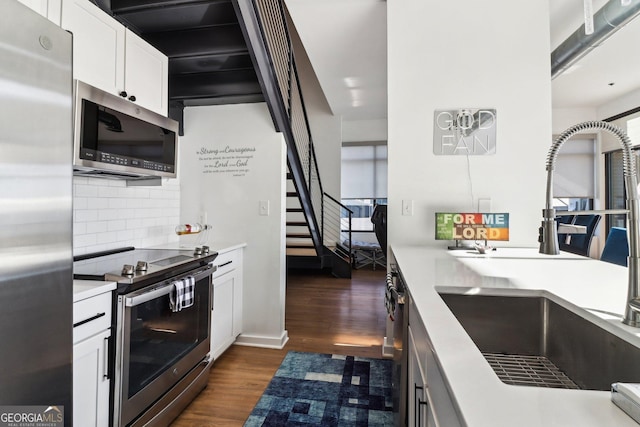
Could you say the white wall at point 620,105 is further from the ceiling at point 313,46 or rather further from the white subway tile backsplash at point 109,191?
the white subway tile backsplash at point 109,191

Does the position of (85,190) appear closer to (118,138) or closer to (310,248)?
(118,138)

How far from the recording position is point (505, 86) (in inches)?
95.5

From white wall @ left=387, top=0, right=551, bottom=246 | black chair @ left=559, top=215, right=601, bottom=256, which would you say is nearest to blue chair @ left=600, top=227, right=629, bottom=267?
white wall @ left=387, top=0, right=551, bottom=246

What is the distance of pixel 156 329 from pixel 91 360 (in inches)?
14.2

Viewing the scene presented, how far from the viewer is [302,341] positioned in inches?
112

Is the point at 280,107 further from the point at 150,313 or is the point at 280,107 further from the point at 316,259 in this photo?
the point at 316,259

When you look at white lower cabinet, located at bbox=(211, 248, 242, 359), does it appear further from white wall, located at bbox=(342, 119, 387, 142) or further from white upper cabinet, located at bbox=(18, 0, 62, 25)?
white wall, located at bbox=(342, 119, 387, 142)

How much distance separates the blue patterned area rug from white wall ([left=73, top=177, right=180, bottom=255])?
1435mm

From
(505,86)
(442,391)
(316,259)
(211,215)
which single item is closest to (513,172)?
(505,86)

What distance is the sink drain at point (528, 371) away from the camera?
3.17 ft

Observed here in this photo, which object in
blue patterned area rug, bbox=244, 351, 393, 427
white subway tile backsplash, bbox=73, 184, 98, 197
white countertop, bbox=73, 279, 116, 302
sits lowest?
blue patterned area rug, bbox=244, 351, 393, 427

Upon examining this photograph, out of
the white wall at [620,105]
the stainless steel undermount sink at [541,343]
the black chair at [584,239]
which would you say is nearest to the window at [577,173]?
the white wall at [620,105]

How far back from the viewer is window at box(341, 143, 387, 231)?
6578 mm

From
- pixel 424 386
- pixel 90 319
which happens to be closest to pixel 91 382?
pixel 90 319
